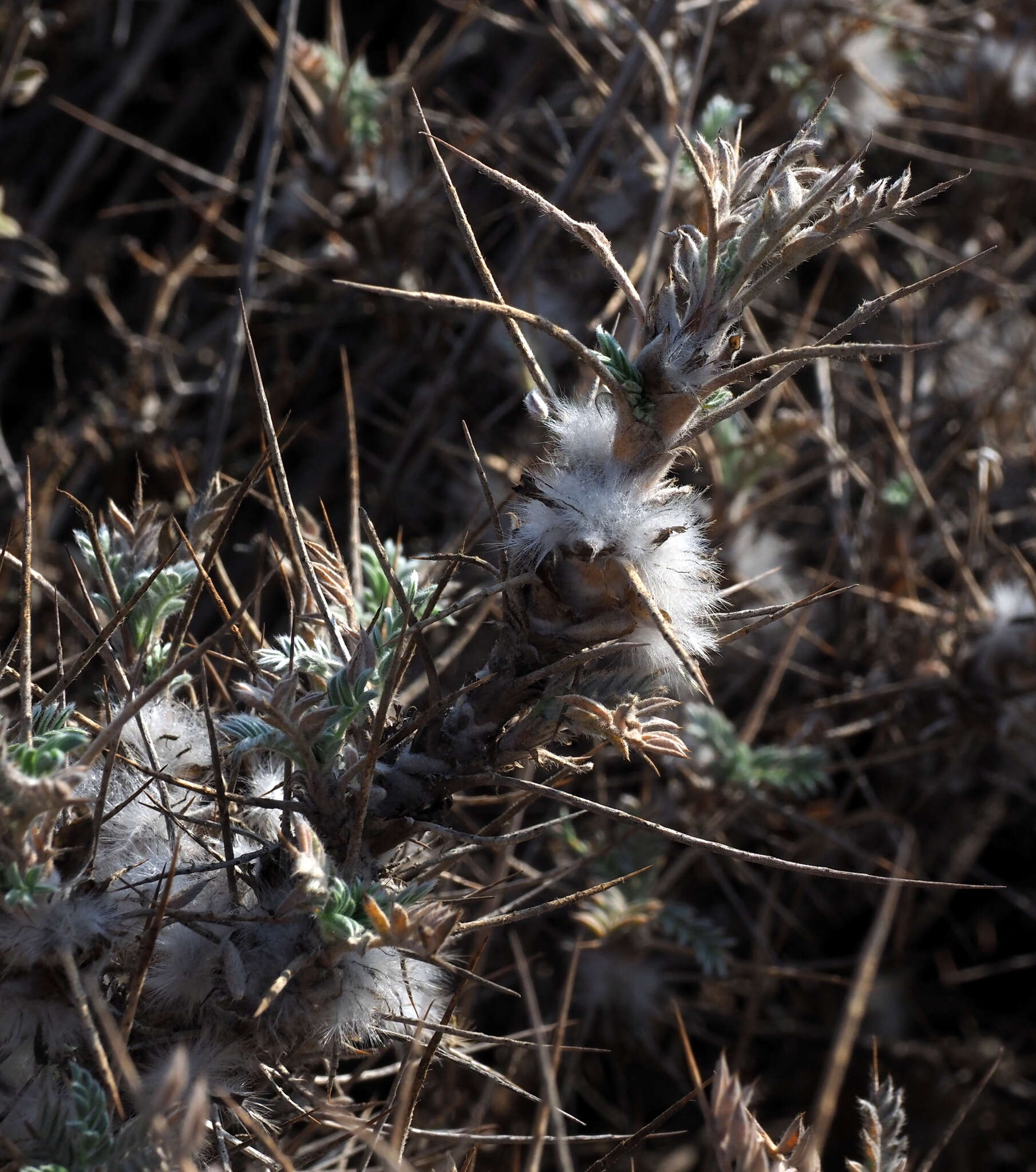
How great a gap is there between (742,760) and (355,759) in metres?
0.91

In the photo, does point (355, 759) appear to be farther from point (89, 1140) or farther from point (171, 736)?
point (89, 1140)

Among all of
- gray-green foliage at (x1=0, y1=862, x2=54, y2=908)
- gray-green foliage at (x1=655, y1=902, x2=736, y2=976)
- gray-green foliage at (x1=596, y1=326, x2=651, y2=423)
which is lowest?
gray-green foliage at (x1=655, y1=902, x2=736, y2=976)

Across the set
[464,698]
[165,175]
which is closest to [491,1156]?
[464,698]

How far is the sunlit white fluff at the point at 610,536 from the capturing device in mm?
938

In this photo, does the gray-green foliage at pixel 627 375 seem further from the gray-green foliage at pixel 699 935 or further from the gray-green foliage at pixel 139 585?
the gray-green foliage at pixel 699 935

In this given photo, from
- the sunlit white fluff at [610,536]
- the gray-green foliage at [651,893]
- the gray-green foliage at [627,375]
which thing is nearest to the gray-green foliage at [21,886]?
the sunlit white fluff at [610,536]

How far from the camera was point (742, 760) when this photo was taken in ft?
5.83

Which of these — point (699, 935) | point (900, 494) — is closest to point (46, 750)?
point (699, 935)

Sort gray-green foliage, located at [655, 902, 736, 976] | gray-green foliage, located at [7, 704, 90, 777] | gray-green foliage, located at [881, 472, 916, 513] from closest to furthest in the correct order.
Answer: gray-green foliage, located at [7, 704, 90, 777]
gray-green foliage, located at [655, 902, 736, 976]
gray-green foliage, located at [881, 472, 916, 513]

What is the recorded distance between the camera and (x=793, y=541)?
7.67 feet

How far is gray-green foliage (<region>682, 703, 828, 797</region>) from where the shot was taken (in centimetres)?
175

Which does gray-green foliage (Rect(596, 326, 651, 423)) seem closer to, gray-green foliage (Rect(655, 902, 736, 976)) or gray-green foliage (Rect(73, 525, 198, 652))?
gray-green foliage (Rect(73, 525, 198, 652))

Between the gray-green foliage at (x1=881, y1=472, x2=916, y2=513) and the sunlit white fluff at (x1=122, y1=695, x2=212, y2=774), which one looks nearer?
the sunlit white fluff at (x1=122, y1=695, x2=212, y2=774)

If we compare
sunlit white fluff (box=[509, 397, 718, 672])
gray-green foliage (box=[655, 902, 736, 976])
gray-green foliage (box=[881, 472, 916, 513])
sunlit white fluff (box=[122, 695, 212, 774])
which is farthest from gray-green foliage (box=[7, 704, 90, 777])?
gray-green foliage (box=[881, 472, 916, 513])
